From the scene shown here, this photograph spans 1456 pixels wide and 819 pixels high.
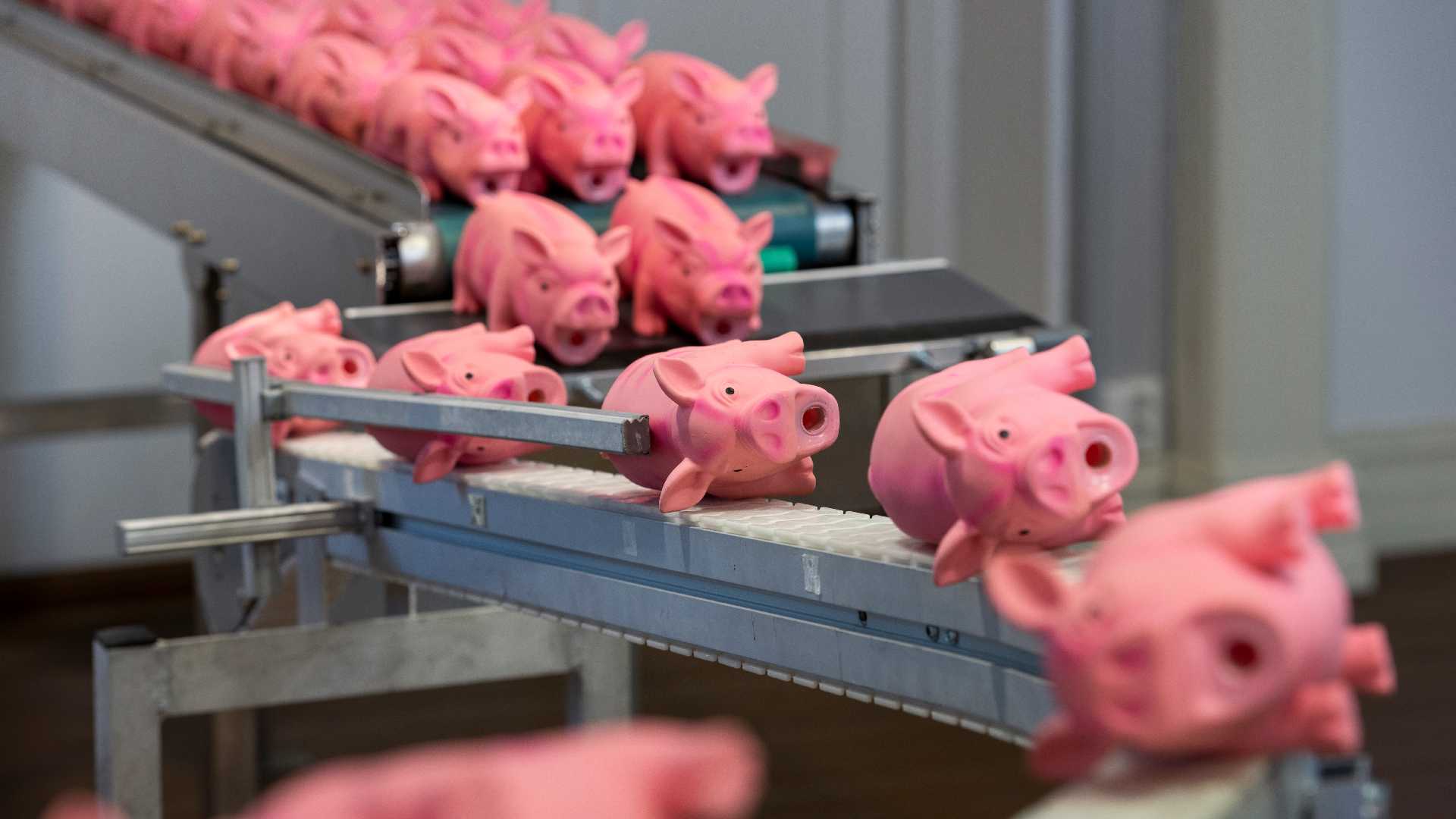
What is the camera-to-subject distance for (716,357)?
3.84 feet

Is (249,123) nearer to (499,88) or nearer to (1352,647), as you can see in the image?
(499,88)

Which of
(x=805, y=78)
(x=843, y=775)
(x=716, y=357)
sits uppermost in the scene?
(x=805, y=78)

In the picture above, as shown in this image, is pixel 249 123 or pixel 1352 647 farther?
pixel 249 123

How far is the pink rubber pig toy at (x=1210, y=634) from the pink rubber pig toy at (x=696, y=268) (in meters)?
1.37

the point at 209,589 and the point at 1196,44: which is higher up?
the point at 1196,44

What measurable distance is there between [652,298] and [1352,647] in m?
1.53

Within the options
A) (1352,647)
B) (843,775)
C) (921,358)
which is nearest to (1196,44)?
(843,775)

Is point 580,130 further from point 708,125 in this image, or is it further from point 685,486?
point 685,486

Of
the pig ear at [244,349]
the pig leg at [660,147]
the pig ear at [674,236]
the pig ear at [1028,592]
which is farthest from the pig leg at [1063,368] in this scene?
the pig leg at [660,147]

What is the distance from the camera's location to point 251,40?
276cm

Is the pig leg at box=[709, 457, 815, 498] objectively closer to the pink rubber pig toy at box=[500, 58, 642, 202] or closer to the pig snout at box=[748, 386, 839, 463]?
the pig snout at box=[748, 386, 839, 463]

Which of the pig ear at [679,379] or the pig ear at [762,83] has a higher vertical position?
the pig ear at [762,83]

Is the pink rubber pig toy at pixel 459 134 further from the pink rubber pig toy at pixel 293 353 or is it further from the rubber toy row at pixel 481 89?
the pink rubber pig toy at pixel 293 353

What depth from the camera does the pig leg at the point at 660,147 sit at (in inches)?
99.7
